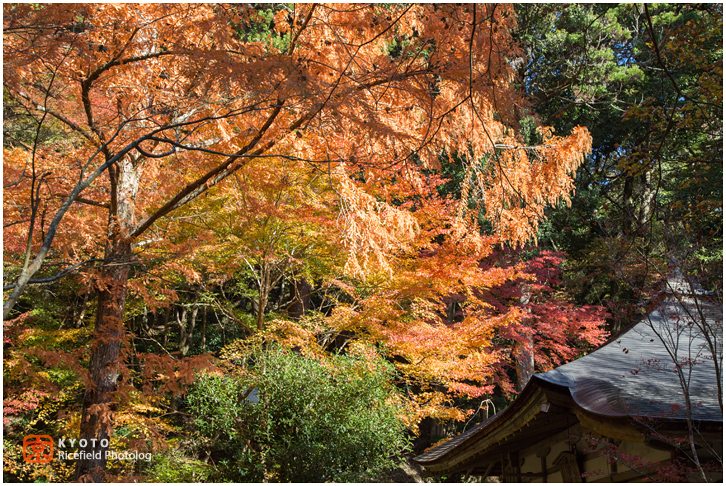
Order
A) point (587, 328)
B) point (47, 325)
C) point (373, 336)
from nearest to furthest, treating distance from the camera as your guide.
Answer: point (373, 336), point (47, 325), point (587, 328)

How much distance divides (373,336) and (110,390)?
3.87 metres

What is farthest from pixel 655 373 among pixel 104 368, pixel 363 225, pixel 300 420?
pixel 104 368

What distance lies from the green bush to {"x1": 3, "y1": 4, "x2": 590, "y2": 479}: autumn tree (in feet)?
7.01

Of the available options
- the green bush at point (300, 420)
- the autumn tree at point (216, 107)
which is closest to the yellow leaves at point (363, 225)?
the autumn tree at point (216, 107)

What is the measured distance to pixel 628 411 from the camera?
272cm

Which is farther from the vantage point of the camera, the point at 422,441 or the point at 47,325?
the point at 422,441

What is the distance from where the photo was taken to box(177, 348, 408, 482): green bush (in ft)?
21.9

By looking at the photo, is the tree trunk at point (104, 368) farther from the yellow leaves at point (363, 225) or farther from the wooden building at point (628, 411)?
the wooden building at point (628, 411)

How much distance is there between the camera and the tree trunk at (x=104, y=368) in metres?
5.02

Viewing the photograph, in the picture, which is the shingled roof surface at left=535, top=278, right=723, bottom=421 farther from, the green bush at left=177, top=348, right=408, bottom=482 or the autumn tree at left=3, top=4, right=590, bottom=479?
the green bush at left=177, top=348, right=408, bottom=482

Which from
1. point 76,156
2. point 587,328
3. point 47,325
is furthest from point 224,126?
Answer: point 587,328

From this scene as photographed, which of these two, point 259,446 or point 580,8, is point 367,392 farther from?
point 580,8

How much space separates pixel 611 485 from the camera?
11.0 ft

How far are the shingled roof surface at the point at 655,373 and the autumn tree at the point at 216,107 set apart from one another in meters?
1.37
